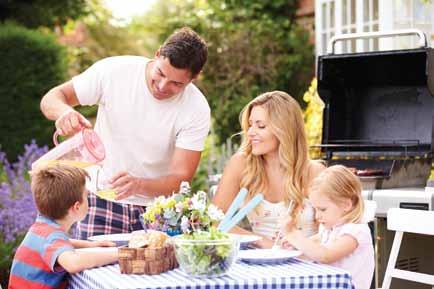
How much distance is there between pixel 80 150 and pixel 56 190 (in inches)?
14.6

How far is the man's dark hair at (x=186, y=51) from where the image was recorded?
12.0 ft

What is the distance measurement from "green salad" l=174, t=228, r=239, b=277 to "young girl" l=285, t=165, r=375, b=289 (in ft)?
1.48

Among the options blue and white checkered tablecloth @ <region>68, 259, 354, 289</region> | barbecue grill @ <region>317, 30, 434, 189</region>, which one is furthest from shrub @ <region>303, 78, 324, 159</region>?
blue and white checkered tablecloth @ <region>68, 259, 354, 289</region>

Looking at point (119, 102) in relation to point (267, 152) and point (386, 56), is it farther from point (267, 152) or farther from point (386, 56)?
point (386, 56)

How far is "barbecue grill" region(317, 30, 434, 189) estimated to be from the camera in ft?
15.8

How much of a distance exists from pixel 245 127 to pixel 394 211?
78 centimetres

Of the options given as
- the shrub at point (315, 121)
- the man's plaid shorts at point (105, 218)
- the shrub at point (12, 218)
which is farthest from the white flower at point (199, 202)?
the shrub at point (315, 121)

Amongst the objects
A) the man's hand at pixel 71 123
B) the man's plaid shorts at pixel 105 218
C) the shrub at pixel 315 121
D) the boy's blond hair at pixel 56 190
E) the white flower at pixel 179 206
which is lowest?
the man's plaid shorts at pixel 105 218

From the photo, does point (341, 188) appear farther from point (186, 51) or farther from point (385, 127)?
point (385, 127)

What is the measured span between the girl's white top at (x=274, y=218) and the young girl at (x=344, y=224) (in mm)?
285

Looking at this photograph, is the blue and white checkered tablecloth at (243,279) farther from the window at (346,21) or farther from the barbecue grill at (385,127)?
the window at (346,21)

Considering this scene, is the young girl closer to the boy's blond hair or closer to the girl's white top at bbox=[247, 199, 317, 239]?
the girl's white top at bbox=[247, 199, 317, 239]

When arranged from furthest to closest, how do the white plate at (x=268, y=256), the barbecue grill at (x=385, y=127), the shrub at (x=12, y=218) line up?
the shrub at (x=12, y=218), the barbecue grill at (x=385, y=127), the white plate at (x=268, y=256)

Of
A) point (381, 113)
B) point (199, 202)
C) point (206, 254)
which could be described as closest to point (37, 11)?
point (381, 113)
